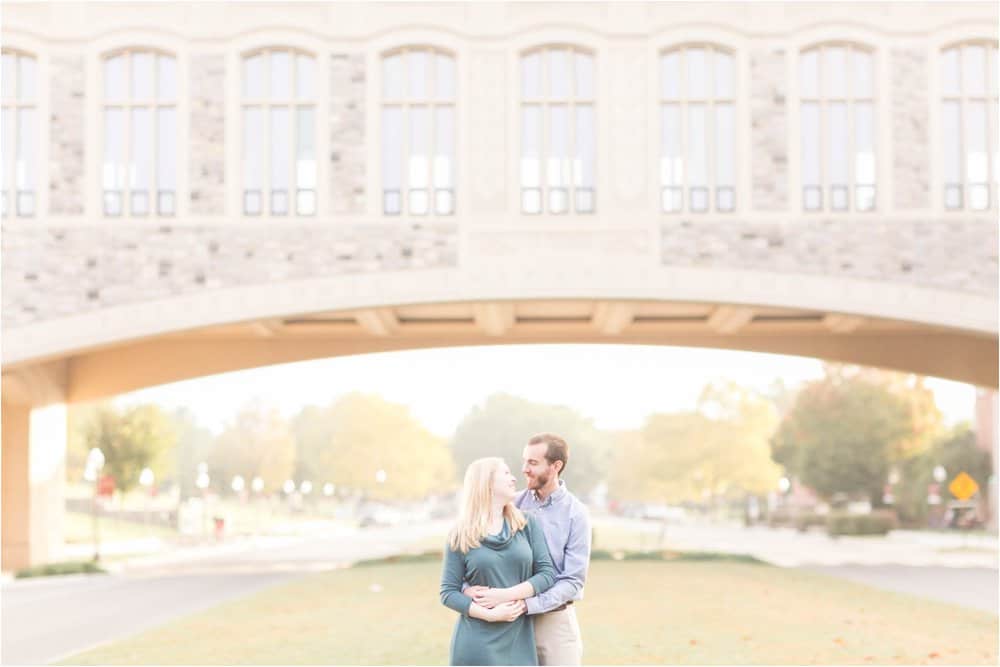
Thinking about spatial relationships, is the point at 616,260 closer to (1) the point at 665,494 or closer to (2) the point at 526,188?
(2) the point at 526,188

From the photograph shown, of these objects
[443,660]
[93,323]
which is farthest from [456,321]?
[443,660]

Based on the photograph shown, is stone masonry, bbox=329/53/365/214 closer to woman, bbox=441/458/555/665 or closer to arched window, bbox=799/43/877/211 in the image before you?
arched window, bbox=799/43/877/211

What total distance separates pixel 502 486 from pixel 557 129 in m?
18.2

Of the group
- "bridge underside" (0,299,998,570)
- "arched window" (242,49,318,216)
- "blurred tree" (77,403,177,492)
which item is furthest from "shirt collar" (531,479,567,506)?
"blurred tree" (77,403,177,492)

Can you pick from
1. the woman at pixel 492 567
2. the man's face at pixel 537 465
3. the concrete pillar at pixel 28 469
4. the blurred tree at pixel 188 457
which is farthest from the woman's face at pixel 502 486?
the blurred tree at pixel 188 457

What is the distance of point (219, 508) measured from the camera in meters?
75.5

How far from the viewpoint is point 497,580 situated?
729cm

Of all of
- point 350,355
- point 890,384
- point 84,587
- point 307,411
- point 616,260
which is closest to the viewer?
point 616,260

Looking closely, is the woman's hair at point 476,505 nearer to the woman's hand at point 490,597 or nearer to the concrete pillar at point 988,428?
the woman's hand at point 490,597

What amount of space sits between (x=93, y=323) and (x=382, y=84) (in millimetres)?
6953

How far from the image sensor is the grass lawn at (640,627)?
14.8m

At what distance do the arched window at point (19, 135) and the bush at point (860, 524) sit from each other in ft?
119

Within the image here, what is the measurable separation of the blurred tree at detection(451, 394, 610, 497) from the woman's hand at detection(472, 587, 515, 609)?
104 m

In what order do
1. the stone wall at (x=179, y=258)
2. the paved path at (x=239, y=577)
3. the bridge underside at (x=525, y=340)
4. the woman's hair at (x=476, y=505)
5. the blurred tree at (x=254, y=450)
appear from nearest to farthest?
the woman's hair at (x=476, y=505), the paved path at (x=239, y=577), the stone wall at (x=179, y=258), the bridge underside at (x=525, y=340), the blurred tree at (x=254, y=450)
